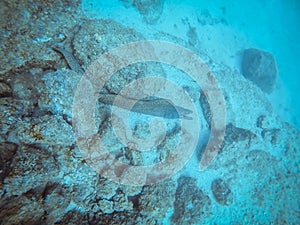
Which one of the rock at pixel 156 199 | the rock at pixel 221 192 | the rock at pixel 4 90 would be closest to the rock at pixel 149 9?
the rock at pixel 4 90

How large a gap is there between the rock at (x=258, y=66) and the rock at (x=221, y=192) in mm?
6432

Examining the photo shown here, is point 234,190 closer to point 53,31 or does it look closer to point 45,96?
point 45,96

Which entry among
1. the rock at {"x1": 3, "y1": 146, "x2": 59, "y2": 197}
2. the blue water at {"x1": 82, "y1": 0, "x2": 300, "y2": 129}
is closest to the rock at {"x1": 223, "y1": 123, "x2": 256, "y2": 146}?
the blue water at {"x1": 82, "y1": 0, "x2": 300, "y2": 129}

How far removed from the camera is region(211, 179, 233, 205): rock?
5.03 m

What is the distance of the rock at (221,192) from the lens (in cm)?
503

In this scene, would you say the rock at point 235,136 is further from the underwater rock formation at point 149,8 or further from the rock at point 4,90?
the rock at point 4,90

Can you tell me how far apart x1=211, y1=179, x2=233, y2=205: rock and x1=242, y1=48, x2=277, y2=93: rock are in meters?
6.43

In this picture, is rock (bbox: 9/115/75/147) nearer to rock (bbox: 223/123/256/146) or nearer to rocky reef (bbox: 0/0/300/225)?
rocky reef (bbox: 0/0/300/225)

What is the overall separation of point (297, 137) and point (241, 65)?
165 inches

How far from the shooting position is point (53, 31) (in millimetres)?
3852

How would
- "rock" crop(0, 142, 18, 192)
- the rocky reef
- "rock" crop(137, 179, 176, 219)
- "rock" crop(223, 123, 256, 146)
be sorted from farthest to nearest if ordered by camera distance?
"rock" crop(223, 123, 256, 146), "rock" crop(137, 179, 176, 219), the rocky reef, "rock" crop(0, 142, 18, 192)

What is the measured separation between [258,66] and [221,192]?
705 cm

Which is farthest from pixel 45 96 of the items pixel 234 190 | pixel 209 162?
pixel 234 190

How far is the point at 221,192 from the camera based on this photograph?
5.08 meters
